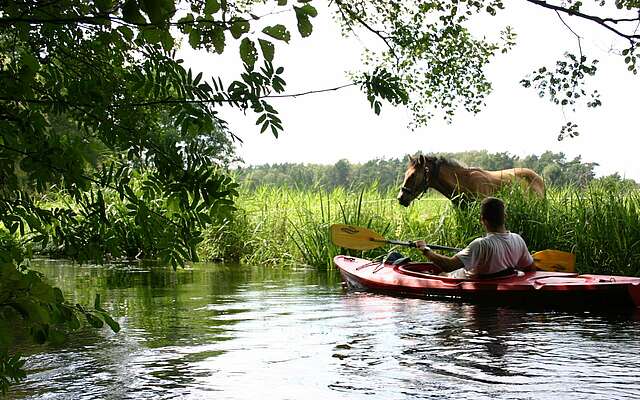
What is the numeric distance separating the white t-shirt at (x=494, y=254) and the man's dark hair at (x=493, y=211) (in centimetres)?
12

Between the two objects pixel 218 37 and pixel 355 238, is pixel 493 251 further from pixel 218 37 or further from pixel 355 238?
pixel 218 37

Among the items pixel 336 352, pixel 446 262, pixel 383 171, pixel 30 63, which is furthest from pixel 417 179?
pixel 383 171

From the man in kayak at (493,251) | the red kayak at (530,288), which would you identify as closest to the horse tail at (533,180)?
the red kayak at (530,288)

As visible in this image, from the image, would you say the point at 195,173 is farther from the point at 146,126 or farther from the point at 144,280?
the point at 144,280

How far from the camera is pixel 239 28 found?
2.17 meters

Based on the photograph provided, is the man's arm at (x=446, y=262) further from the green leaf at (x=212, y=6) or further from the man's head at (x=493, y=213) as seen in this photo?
the green leaf at (x=212, y=6)

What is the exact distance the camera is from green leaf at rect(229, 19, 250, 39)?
2.17 m

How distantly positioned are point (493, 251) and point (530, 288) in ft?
1.67

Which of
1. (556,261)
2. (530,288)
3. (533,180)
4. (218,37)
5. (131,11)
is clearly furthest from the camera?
(533,180)

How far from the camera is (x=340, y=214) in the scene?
13.9 meters

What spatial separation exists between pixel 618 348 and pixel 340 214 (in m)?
7.80

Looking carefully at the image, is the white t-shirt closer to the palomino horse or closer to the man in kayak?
the man in kayak

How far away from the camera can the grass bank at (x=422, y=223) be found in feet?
35.2

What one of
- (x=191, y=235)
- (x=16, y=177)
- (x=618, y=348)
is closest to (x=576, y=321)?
(x=618, y=348)
